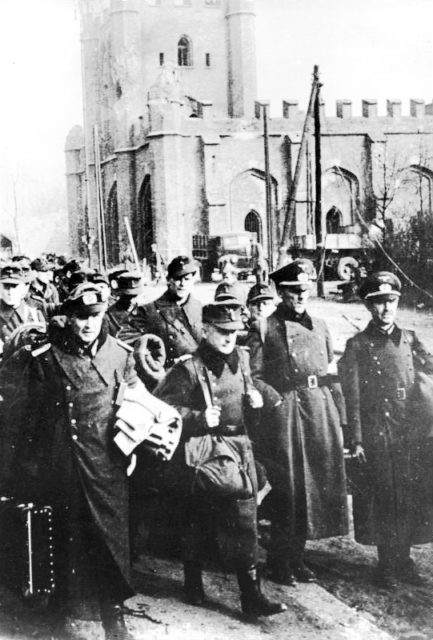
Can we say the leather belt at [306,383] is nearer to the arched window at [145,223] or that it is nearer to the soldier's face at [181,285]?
the soldier's face at [181,285]

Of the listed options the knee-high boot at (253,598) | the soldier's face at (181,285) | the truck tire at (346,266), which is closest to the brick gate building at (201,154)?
the truck tire at (346,266)

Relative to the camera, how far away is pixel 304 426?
510cm

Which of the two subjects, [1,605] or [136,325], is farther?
[136,325]

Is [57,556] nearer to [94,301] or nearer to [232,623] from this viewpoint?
[232,623]

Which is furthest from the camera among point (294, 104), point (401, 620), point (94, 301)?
point (294, 104)

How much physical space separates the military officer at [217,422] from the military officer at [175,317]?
1.54m

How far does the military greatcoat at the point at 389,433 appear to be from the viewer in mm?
5035

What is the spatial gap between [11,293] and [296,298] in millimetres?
2845

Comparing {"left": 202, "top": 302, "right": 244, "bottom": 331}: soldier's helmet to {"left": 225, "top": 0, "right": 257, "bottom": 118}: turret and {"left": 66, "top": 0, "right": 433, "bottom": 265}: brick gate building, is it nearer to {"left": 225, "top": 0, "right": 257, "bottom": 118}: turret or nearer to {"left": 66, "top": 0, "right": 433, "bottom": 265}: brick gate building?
{"left": 66, "top": 0, "right": 433, "bottom": 265}: brick gate building

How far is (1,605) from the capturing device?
4480mm

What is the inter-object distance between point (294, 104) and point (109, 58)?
1133cm

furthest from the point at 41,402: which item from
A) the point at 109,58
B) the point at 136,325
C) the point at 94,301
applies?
the point at 109,58

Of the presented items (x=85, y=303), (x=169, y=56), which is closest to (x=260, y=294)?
(x=85, y=303)

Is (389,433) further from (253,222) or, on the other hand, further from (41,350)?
(253,222)
